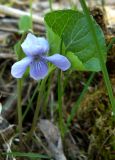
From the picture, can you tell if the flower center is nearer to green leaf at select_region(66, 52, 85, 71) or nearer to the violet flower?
the violet flower

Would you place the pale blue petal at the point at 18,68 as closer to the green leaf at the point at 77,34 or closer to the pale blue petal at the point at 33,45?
the pale blue petal at the point at 33,45

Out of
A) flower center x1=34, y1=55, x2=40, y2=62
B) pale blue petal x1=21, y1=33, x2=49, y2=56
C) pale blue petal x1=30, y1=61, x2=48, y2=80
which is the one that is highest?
pale blue petal x1=21, y1=33, x2=49, y2=56

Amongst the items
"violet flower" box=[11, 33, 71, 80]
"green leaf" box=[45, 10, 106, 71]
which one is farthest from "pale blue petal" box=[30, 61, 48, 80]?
"green leaf" box=[45, 10, 106, 71]

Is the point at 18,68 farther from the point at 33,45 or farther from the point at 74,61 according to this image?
the point at 74,61

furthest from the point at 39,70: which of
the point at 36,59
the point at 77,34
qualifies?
the point at 77,34

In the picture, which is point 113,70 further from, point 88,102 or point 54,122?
point 54,122

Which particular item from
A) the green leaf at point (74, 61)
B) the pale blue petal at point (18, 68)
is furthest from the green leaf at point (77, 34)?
the pale blue petal at point (18, 68)
